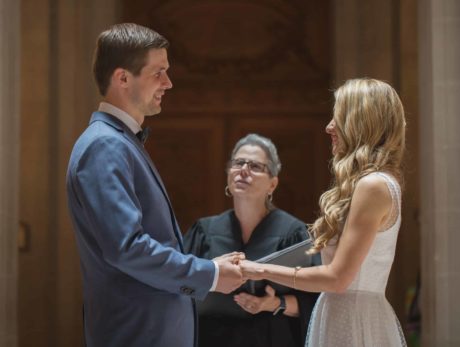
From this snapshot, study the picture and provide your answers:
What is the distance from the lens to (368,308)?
11.9ft

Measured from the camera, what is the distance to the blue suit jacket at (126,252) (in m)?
3.21

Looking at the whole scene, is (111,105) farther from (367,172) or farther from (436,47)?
(436,47)

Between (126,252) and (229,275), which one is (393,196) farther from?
(126,252)

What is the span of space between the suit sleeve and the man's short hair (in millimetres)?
317

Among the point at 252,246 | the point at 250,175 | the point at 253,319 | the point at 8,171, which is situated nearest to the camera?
A: the point at 253,319

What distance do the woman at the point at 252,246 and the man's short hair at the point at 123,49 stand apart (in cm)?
161

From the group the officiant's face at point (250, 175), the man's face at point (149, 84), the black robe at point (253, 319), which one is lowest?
the black robe at point (253, 319)

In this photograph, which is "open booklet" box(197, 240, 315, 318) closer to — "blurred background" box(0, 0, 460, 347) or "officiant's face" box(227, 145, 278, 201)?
"officiant's face" box(227, 145, 278, 201)

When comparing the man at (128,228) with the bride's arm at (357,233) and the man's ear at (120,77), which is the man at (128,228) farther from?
the bride's arm at (357,233)

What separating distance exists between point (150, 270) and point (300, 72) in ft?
19.7

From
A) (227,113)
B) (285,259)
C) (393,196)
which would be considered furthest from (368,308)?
(227,113)

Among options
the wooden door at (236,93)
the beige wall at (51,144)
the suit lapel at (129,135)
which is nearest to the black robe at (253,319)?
the suit lapel at (129,135)

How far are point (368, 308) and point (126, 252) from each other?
1000 millimetres

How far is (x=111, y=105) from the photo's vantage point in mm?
3557
